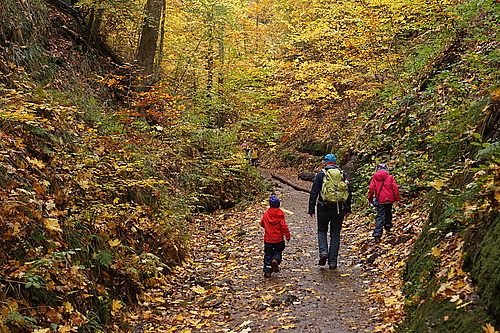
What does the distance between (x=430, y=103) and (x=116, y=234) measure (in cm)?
868

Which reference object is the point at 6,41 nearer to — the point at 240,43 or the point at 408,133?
the point at 408,133

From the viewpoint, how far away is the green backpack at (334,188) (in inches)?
295

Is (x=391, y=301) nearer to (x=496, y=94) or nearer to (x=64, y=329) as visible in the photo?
(x=496, y=94)

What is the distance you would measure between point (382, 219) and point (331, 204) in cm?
148

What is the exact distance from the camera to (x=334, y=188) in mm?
7496

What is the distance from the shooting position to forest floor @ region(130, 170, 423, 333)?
17.9 feet

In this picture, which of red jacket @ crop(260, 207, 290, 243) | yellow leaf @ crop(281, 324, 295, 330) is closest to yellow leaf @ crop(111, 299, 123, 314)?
yellow leaf @ crop(281, 324, 295, 330)

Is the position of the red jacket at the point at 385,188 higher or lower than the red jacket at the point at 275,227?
higher

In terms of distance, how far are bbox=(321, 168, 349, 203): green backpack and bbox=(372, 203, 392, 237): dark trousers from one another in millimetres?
1242

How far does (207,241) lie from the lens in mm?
10883

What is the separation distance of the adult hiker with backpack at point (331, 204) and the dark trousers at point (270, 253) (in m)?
0.81

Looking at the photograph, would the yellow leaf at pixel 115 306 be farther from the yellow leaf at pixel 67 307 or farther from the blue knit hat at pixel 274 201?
the blue knit hat at pixel 274 201

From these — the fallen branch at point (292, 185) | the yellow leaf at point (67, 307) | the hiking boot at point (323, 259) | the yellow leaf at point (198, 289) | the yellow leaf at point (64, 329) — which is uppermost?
the yellow leaf at point (67, 307)

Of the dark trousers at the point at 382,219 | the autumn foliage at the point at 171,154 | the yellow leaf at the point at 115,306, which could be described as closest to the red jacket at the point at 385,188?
the dark trousers at the point at 382,219
